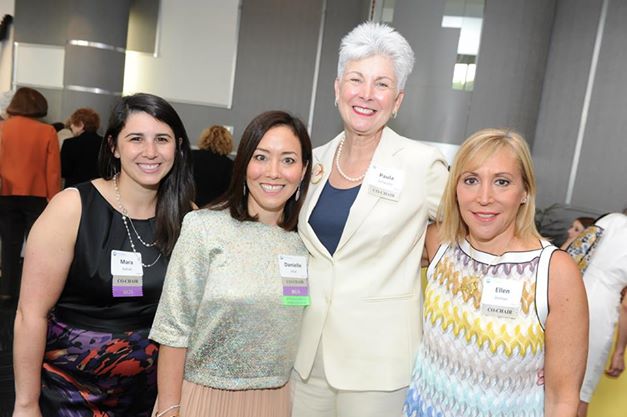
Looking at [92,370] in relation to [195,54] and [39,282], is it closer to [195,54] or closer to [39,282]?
[39,282]

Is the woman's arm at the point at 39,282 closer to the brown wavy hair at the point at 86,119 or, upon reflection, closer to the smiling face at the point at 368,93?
the smiling face at the point at 368,93

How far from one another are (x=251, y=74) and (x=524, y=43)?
11.2 ft

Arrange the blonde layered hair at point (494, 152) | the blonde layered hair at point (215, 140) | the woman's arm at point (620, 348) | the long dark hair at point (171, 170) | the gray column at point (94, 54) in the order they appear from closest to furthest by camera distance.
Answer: the blonde layered hair at point (494, 152) → the long dark hair at point (171, 170) → the woman's arm at point (620, 348) → the blonde layered hair at point (215, 140) → the gray column at point (94, 54)

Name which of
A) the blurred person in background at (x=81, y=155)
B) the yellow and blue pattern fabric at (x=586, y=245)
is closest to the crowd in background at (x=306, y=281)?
the yellow and blue pattern fabric at (x=586, y=245)

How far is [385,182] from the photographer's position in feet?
5.83

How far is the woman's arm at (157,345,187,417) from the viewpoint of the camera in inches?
60.8

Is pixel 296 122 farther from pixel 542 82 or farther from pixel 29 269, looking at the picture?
pixel 542 82

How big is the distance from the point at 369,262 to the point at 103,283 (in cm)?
83

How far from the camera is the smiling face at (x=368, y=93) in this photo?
5.98 ft

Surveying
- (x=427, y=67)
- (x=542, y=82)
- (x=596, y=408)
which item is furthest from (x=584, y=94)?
(x=596, y=408)

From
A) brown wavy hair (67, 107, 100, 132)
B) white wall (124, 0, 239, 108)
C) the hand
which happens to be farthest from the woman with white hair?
white wall (124, 0, 239, 108)

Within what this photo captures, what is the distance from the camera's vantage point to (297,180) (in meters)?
1.69

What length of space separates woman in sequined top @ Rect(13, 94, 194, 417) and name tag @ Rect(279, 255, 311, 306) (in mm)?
390

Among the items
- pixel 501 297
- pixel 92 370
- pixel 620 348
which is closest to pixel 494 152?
pixel 501 297
